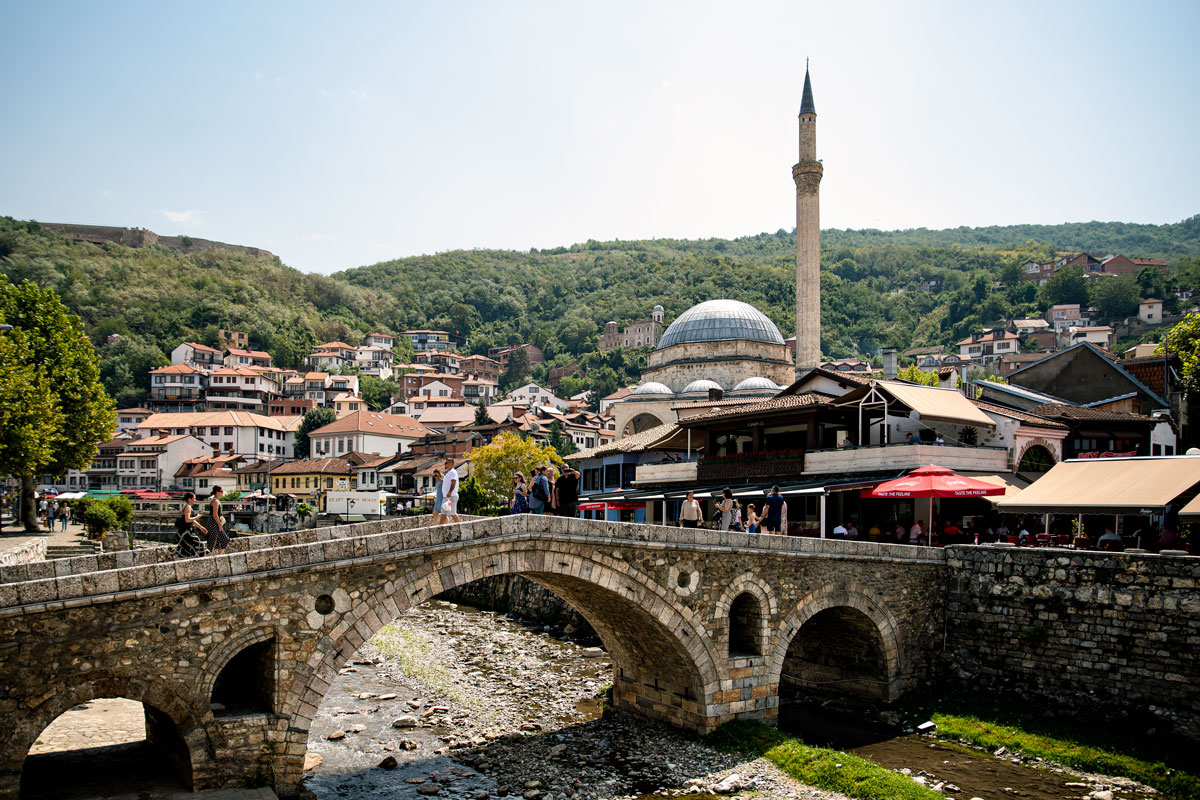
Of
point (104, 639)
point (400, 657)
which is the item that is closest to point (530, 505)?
point (104, 639)

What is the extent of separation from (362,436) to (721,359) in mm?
31749

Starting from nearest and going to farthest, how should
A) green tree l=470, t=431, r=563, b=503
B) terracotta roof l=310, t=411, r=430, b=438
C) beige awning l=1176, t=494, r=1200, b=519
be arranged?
beige awning l=1176, t=494, r=1200, b=519
green tree l=470, t=431, r=563, b=503
terracotta roof l=310, t=411, r=430, b=438

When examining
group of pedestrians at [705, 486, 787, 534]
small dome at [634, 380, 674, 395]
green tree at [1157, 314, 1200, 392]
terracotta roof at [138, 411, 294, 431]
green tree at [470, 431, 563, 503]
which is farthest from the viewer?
terracotta roof at [138, 411, 294, 431]

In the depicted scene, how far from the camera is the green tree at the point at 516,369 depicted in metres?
112

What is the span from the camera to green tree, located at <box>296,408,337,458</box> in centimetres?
7350

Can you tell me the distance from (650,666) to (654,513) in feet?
43.0

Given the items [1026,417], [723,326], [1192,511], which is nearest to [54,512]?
[723,326]

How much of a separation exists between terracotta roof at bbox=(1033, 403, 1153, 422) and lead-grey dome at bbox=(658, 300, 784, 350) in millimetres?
22223

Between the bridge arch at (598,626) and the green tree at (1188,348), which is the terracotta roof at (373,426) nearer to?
the green tree at (1188,348)

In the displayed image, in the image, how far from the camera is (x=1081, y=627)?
1531 cm

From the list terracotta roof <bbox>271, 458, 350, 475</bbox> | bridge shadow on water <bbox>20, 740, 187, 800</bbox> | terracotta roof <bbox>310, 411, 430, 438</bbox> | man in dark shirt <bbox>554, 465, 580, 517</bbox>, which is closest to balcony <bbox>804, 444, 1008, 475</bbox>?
man in dark shirt <bbox>554, 465, 580, 517</bbox>

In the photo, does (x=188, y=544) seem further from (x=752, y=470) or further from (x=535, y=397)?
(x=535, y=397)

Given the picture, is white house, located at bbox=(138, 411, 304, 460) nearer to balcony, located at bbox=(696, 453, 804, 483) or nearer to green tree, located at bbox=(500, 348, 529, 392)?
green tree, located at bbox=(500, 348, 529, 392)

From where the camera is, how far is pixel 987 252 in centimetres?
12938
